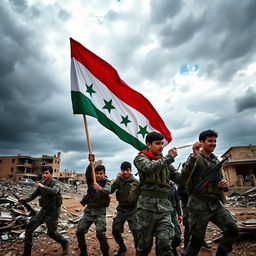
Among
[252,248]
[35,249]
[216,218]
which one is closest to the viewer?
[216,218]

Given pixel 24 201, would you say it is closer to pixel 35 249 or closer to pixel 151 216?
pixel 35 249

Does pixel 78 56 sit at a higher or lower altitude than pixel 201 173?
higher

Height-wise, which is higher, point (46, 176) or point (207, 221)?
point (46, 176)

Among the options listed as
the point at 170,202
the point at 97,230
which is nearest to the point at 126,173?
the point at 97,230

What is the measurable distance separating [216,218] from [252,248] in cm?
267

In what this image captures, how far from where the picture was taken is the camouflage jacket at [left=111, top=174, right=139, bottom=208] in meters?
4.92

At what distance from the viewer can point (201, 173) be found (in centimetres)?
350

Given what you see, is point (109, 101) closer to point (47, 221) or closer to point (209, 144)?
point (209, 144)

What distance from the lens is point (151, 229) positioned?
115 inches

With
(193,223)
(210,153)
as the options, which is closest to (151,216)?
(193,223)

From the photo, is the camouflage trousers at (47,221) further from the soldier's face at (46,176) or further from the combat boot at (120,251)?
the combat boot at (120,251)

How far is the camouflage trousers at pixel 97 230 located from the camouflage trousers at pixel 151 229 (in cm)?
153

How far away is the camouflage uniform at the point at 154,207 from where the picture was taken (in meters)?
2.80

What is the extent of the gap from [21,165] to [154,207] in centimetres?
6714
